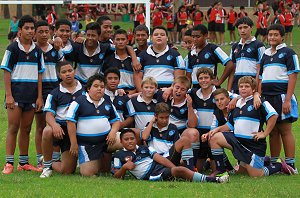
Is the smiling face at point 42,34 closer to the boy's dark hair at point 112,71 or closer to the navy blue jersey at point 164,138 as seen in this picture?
the boy's dark hair at point 112,71

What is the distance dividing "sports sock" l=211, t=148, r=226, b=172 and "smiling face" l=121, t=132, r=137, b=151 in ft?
3.38

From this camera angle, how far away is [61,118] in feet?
36.6

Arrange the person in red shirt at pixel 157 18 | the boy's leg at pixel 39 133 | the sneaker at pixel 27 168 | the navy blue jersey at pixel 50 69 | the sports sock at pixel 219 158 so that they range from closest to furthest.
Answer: the sports sock at pixel 219 158 < the sneaker at pixel 27 168 < the navy blue jersey at pixel 50 69 < the boy's leg at pixel 39 133 < the person in red shirt at pixel 157 18

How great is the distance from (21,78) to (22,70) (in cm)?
11

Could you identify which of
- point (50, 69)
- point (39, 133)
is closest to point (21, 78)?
point (50, 69)

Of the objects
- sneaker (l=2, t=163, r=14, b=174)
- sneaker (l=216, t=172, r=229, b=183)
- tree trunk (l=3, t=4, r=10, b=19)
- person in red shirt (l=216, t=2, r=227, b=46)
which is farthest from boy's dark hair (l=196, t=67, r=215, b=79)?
tree trunk (l=3, t=4, r=10, b=19)

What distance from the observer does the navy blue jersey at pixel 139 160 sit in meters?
10.5

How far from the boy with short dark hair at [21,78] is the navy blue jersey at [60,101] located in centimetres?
31

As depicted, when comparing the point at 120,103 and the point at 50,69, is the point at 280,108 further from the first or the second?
the point at 50,69

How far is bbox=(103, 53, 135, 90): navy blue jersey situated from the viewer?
12.0m

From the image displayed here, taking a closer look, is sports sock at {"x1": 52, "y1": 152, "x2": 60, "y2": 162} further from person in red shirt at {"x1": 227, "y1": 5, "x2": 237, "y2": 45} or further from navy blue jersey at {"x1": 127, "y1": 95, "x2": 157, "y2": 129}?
person in red shirt at {"x1": 227, "y1": 5, "x2": 237, "y2": 45}

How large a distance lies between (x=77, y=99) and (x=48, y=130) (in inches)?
22.0

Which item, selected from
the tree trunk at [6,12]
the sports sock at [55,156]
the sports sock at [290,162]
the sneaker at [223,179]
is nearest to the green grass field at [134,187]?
the sneaker at [223,179]

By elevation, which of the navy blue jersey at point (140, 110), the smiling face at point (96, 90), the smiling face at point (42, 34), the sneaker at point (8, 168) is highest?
the smiling face at point (42, 34)
